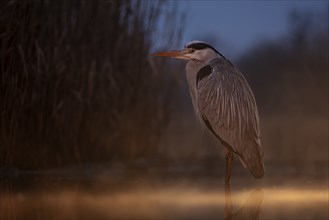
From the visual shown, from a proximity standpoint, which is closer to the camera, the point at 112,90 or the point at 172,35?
the point at 112,90

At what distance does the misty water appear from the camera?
186 inches

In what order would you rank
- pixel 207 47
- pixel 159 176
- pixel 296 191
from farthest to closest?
pixel 159 176 → pixel 207 47 → pixel 296 191

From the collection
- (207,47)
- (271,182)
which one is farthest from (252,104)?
(271,182)

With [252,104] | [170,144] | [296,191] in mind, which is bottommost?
[170,144]

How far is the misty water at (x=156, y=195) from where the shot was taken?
15.5ft

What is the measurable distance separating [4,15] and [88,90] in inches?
46.6

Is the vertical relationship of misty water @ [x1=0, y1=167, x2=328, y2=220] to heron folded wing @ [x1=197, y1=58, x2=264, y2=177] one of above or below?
below

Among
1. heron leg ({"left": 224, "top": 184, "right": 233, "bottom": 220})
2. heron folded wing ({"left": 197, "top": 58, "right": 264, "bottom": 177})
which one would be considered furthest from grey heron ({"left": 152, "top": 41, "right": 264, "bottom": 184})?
heron leg ({"left": 224, "top": 184, "right": 233, "bottom": 220})

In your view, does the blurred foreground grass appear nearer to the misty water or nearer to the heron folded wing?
the misty water

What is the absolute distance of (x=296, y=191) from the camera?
242 inches

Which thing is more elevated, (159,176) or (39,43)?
(39,43)

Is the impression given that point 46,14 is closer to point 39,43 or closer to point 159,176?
point 39,43

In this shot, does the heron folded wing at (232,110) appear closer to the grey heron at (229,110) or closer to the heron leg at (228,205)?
the grey heron at (229,110)

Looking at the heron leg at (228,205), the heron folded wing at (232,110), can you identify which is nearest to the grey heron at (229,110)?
the heron folded wing at (232,110)
